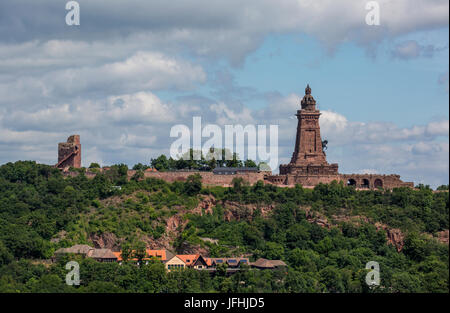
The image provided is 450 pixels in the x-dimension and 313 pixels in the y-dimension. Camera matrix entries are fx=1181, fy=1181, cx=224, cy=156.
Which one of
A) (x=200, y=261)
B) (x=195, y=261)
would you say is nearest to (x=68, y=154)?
(x=195, y=261)

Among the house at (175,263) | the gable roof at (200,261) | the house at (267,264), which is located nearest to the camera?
the house at (267,264)

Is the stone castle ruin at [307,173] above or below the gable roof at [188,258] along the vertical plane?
above

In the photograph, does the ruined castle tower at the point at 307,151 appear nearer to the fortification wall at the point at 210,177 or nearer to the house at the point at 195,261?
the fortification wall at the point at 210,177

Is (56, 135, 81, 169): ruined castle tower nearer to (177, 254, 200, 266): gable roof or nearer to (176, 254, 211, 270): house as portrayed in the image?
(177, 254, 200, 266): gable roof

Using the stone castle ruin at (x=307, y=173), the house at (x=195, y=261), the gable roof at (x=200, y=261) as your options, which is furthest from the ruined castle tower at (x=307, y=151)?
the gable roof at (x=200, y=261)

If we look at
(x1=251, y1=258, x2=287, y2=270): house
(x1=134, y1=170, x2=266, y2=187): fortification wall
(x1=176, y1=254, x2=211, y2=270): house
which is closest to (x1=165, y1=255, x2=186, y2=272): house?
(x1=176, y1=254, x2=211, y2=270): house

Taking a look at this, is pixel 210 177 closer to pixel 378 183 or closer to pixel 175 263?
pixel 175 263
